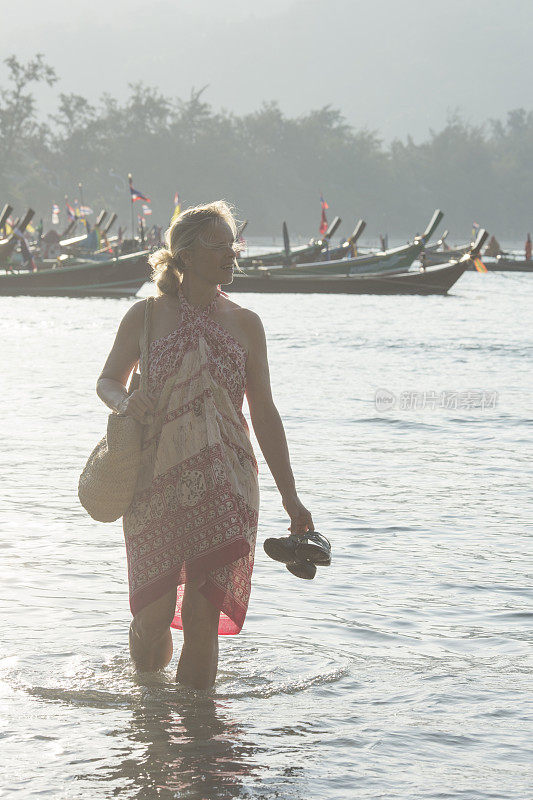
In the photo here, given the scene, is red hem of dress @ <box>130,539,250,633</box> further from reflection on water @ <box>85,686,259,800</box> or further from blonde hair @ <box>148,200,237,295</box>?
blonde hair @ <box>148,200,237,295</box>

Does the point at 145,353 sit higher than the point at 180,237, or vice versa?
the point at 180,237

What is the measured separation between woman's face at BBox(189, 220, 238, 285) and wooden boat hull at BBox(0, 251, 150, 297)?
32860mm

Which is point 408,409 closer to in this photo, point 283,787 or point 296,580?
point 296,580

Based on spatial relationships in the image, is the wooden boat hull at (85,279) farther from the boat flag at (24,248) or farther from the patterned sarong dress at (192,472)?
the patterned sarong dress at (192,472)

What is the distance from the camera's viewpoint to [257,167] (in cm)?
14325

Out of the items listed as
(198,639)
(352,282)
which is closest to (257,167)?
(352,282)

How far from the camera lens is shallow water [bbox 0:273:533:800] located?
3729mm

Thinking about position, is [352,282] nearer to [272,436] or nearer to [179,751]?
[272,436]

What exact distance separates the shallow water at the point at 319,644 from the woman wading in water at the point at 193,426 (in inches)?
17.0

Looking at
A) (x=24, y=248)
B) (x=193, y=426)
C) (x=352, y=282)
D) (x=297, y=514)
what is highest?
(x=24, y=248)

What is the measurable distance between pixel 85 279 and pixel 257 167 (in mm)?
108158

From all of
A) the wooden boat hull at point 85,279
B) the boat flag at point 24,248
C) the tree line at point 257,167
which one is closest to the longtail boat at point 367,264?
the wooden boat hull at point 85,279

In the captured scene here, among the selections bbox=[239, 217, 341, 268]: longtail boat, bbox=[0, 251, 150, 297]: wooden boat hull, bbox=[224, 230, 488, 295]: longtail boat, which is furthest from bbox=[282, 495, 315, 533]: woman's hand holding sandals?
bbox=[239, 217, 341, 268]: longtail boat

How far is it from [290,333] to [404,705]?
21577 millimetres
